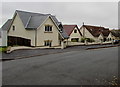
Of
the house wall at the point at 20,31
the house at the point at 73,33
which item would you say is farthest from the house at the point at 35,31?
the house at the point at 73,33

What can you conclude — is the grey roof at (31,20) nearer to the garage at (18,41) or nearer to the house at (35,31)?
the house at (35,31)

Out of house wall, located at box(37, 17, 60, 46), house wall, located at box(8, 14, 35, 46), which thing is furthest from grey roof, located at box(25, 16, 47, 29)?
house wall, located at box(8, 14, 35, 46)

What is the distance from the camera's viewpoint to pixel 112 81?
305 inches

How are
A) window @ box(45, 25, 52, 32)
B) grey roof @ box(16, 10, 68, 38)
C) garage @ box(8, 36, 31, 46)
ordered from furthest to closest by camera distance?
1. garage @ box(8, 36, 31, 46)
2. window @ box(45, 25, 52, 32)
3. grey roof @ box(16, 10, 68, 38)

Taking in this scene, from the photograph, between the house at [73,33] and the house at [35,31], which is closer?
the house at [35,31]

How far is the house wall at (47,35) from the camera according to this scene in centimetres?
2580

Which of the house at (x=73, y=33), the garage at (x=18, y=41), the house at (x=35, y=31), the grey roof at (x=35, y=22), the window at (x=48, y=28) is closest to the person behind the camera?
the house at (x=35, y=31)

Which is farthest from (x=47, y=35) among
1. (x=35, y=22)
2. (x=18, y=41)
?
(x=18, y=41)

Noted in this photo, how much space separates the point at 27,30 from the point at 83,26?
27693 mm

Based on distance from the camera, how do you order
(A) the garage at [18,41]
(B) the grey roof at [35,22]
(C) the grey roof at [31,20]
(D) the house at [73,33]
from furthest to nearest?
(D) the house at [73,33]
(A) the garage at [18,41]
(C) the grey roof at [31,20]
(B) the grey roof at [35,22]

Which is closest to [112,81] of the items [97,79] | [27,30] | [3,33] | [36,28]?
[97,79]

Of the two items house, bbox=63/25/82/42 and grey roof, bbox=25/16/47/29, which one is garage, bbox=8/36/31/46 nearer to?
grey roof, bbox=25/16/47/29

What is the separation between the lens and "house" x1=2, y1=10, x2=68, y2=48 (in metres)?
25.8

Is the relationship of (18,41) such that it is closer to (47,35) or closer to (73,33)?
(47,35)
